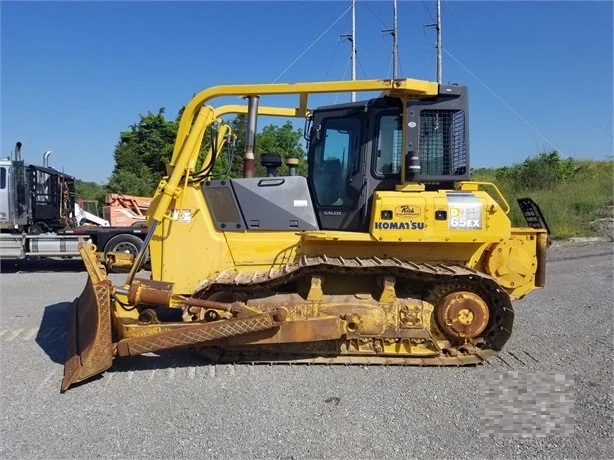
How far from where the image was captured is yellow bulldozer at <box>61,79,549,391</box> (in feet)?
16.0

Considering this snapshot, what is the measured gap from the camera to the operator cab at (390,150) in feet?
17.4

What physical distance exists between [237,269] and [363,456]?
8.68 ft

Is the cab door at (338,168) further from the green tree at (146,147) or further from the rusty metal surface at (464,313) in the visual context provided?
the green tree at (146,147)

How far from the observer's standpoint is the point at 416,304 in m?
5.13

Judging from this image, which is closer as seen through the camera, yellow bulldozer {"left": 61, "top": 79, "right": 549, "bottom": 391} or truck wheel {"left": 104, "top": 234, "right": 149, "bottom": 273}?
yellow bulldozer {"left": 61, "top": 79, "right": 549, "bottom": 391}

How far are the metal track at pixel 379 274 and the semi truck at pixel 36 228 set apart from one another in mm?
7271

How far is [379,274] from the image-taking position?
17.0ft

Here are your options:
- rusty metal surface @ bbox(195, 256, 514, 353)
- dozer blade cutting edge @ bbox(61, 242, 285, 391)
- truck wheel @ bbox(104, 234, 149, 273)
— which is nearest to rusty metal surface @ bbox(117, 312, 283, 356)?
dozer blade cutting edge @ bbox(61, 242, 285, 391)

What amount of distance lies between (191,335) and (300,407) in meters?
1.26

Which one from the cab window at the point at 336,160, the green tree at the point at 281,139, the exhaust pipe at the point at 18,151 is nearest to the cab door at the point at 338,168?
the cab window at the point at 336,160

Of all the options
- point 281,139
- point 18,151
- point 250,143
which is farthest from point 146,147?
point 250,143

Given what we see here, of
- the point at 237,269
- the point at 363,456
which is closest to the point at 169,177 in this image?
the point at 237,269

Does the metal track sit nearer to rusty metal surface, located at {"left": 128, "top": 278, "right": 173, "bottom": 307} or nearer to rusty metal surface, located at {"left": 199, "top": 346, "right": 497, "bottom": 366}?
rusty metal surface, located at {"left": 199, "top": 346, "right": 497, "bottom": 366}

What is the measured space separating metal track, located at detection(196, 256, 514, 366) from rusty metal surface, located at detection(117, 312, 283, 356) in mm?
404
